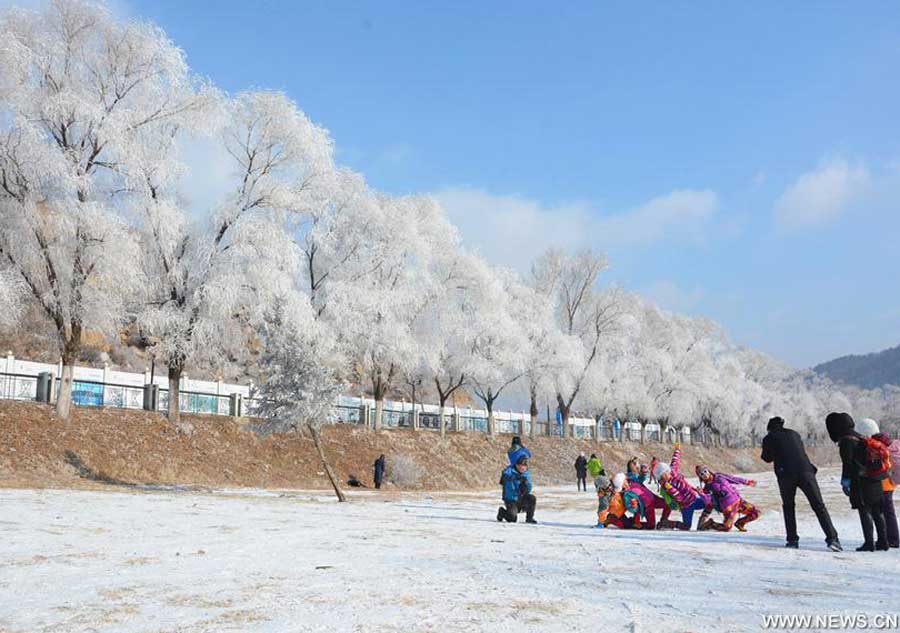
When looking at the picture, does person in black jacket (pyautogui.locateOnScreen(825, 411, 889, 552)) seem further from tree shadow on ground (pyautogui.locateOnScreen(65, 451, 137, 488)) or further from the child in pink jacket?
tree shadow on ground (pyautogui.locateOnScreen(65, 451, 137, 488))

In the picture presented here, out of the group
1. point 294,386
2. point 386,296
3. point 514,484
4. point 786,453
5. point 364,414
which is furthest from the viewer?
point 364,414

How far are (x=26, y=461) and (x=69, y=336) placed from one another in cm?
471

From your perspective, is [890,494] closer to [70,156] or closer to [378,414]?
[70,156]

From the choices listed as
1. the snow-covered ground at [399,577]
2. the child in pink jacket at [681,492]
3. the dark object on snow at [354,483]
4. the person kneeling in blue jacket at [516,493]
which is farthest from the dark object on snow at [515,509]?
the dark object on snow at [354,483]

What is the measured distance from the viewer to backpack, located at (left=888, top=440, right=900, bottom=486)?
11366mm

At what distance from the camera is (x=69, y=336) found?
84.5 ft

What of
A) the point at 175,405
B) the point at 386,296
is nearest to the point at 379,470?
the point at 175,405

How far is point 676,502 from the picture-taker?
14602 mm

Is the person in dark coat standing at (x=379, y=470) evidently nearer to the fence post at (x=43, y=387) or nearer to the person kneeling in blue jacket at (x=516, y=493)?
the fence post at (x=43, y=387)

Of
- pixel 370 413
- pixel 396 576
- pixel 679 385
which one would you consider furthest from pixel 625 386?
pixel 396 576

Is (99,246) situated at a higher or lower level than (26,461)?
higher

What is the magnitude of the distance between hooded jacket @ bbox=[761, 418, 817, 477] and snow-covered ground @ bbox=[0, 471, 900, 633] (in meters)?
1.11

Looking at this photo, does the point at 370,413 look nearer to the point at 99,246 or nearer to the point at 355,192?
the point at 355,192

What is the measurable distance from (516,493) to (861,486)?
22.7 feet
